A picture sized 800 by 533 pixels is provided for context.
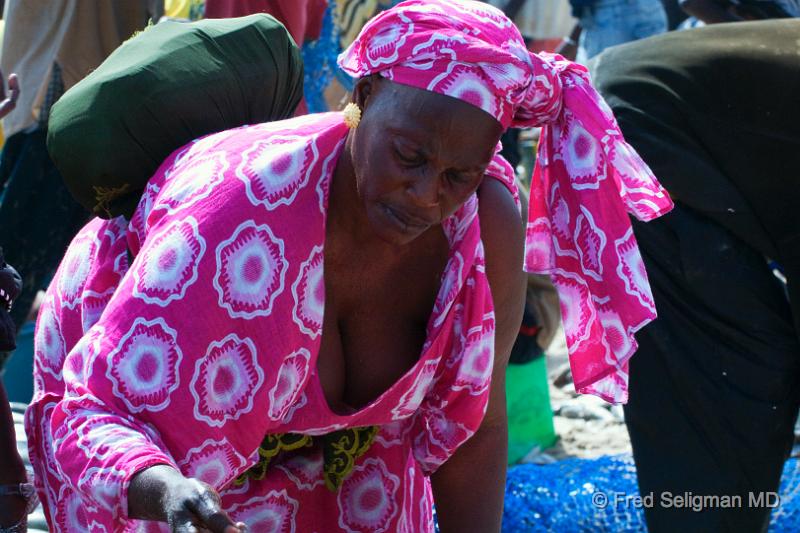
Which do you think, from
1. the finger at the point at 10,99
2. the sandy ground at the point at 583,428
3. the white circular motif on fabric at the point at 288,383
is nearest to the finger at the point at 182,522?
the white circular motif on fabric at the point at 288,383

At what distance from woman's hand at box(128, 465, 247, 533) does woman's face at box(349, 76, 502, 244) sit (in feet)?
1.89

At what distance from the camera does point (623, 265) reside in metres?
2.11

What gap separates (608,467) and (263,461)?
78.1 inches

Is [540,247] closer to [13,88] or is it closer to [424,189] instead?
[424,189]

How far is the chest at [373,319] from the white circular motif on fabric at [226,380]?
9.2 inches

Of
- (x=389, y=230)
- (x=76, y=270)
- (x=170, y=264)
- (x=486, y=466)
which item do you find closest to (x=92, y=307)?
(x=76, y=270)

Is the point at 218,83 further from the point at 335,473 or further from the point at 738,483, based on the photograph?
the point at 738,483

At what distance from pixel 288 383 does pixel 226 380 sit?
0.40ft

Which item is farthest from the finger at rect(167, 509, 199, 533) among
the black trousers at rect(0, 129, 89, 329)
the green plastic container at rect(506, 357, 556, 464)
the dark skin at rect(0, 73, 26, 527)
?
the green plastic container at rect(506, 357, 556, 464)

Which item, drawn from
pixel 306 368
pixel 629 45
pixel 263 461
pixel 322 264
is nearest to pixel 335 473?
pixel 263 461

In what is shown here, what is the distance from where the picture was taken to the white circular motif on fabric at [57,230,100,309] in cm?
213

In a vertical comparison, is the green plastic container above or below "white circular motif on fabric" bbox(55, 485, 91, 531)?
below

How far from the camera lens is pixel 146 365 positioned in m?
1.77

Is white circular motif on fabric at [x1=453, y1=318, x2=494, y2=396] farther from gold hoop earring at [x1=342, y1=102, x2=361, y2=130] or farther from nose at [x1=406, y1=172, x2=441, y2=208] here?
gold hoop earring at [x1=342, y1=102, x2=361, y2=130]
